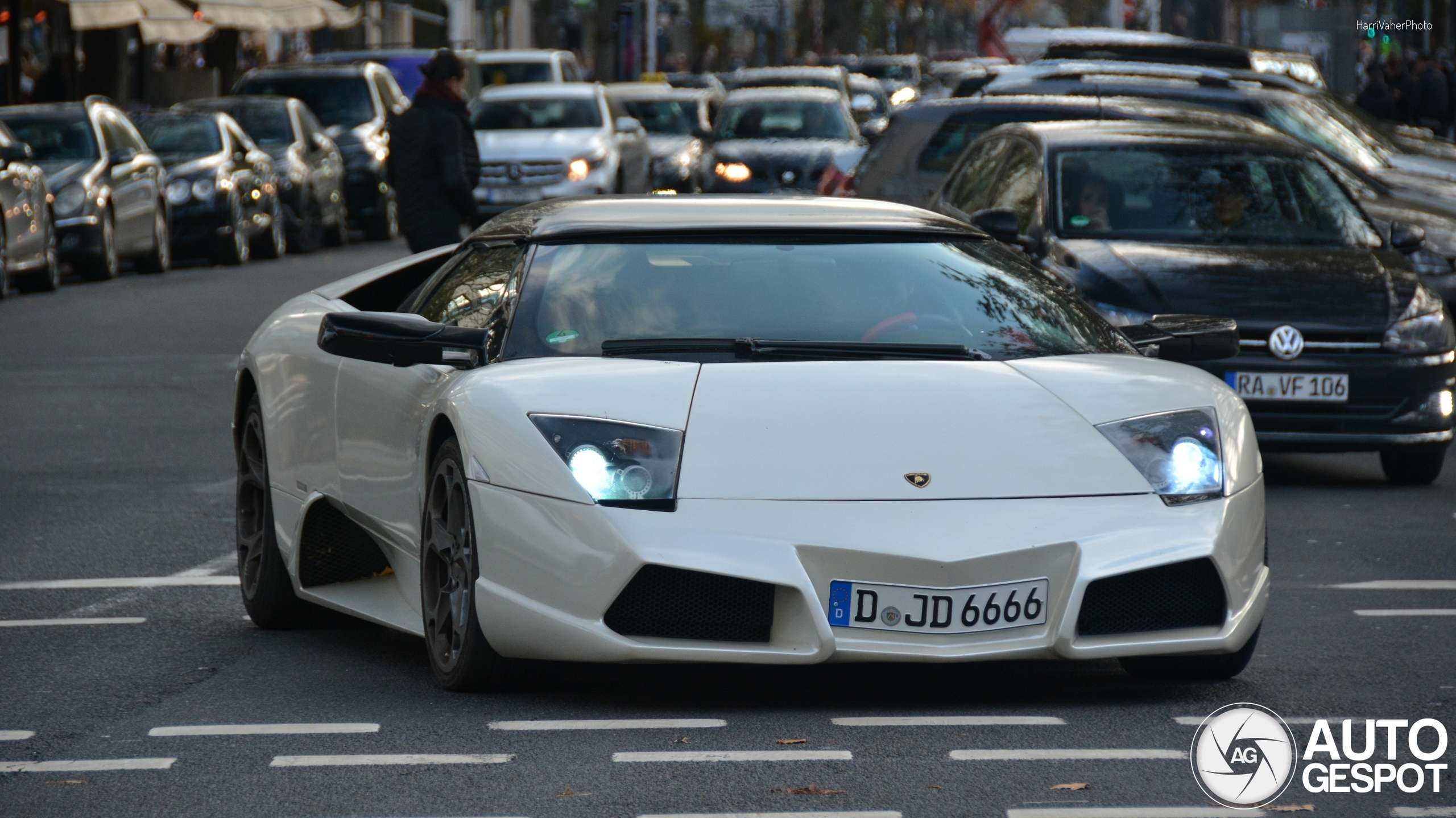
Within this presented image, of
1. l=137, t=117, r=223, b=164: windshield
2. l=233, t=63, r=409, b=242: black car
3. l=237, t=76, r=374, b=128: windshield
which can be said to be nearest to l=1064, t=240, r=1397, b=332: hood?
l=137, t=117, r=223, b=164: windshield

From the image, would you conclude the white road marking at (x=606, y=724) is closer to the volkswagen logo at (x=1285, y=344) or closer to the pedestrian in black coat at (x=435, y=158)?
the volkswagen logo at (x=1285, y=344)

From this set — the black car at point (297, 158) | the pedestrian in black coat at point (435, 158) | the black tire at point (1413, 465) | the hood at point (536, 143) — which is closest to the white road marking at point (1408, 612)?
the black tire at point (1413, 465)

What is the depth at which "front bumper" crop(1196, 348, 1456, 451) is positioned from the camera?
9719 mm

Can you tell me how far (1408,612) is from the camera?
22.3 ft

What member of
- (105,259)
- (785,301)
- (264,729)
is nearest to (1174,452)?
(785,301)

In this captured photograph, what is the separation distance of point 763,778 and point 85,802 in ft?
4.31

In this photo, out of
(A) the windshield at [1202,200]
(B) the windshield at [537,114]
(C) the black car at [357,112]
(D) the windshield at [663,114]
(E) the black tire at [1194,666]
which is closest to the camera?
(E) the black tire at [1194,666]

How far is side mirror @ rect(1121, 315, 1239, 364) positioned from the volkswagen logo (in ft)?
10.3

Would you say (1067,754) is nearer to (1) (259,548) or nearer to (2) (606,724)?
(2) (606,724)

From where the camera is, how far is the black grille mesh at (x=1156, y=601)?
16.8 feet

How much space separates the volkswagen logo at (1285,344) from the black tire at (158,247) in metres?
15.1

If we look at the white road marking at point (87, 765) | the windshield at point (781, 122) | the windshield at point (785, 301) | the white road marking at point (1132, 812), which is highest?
the windshield at point (785, 301)

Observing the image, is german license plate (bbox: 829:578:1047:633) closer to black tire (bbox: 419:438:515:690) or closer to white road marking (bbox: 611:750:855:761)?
white road marking (bbox: 611:750:855:761)

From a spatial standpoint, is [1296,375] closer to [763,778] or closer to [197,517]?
[197,517]
